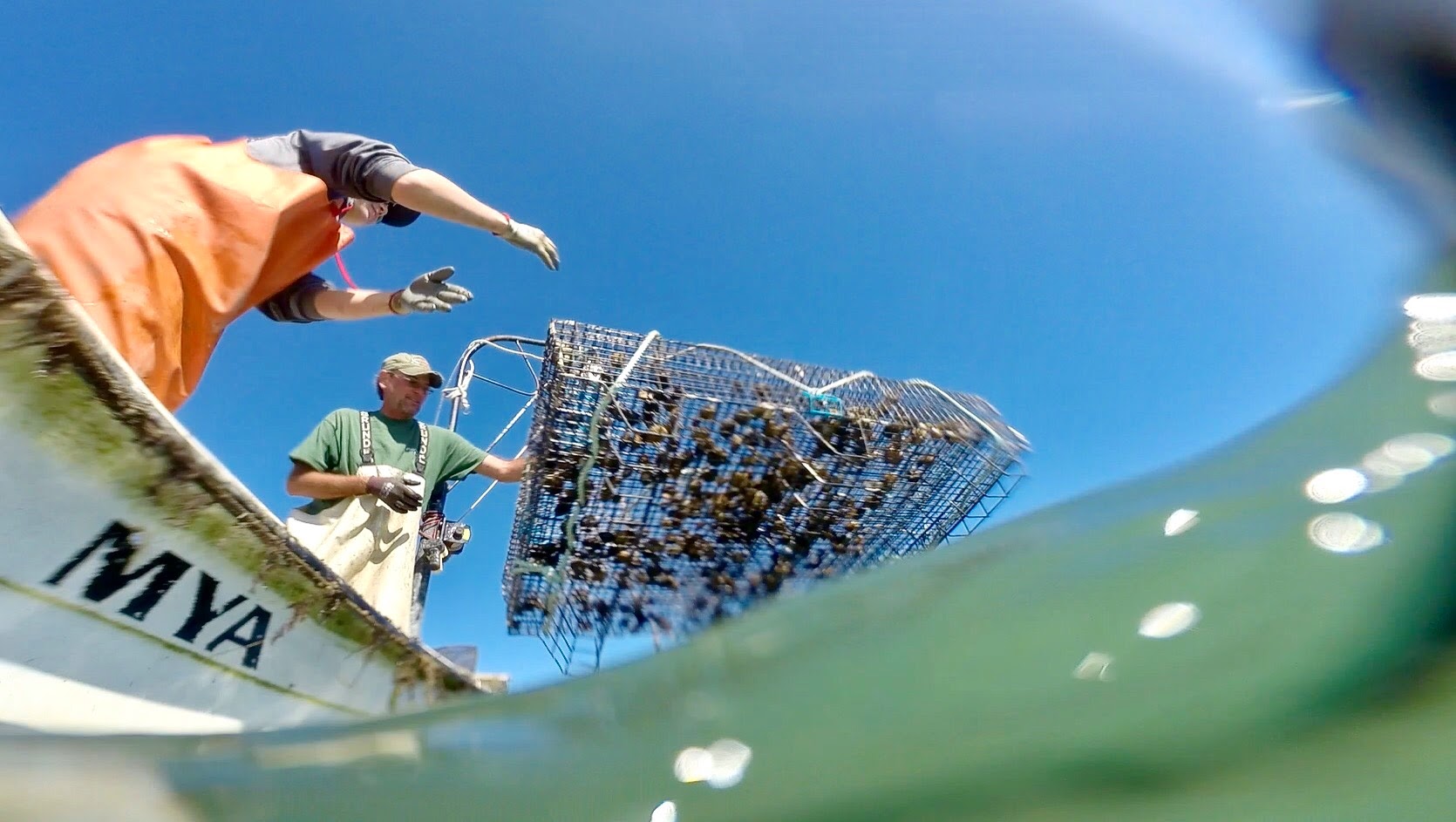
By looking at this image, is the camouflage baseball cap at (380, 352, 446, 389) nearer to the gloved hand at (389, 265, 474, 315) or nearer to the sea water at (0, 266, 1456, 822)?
the gloved hand at (389, 265, 474, 315)

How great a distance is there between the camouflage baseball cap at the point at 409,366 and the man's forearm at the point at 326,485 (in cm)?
32

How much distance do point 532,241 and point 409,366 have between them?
487mm

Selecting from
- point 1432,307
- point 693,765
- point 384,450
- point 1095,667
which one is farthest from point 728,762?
point 384,450

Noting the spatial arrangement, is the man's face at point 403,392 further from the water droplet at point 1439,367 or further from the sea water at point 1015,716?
the water droplet at point 1439,367

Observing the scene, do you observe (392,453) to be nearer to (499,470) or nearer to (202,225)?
(499,470)

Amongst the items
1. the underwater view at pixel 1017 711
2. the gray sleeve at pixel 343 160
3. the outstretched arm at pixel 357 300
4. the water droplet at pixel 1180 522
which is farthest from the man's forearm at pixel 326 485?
the water droplet at pixel 1180 522

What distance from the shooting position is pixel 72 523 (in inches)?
25.5

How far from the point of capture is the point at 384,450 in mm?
1438

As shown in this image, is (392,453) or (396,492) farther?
(392,453)

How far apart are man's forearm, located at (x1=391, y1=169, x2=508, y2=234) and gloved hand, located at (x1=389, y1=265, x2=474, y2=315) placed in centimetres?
29

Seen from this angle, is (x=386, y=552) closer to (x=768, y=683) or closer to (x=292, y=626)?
(x=292, y=626)

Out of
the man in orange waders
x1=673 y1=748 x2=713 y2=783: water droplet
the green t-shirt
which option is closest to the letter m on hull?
the man in orange waders

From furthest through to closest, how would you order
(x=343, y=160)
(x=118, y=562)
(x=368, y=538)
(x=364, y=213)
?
(x=368, y=538) → (x=364, y=213) → (x=343, y=160) → (x=118, y=562)

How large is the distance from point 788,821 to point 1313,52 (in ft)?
2.80
